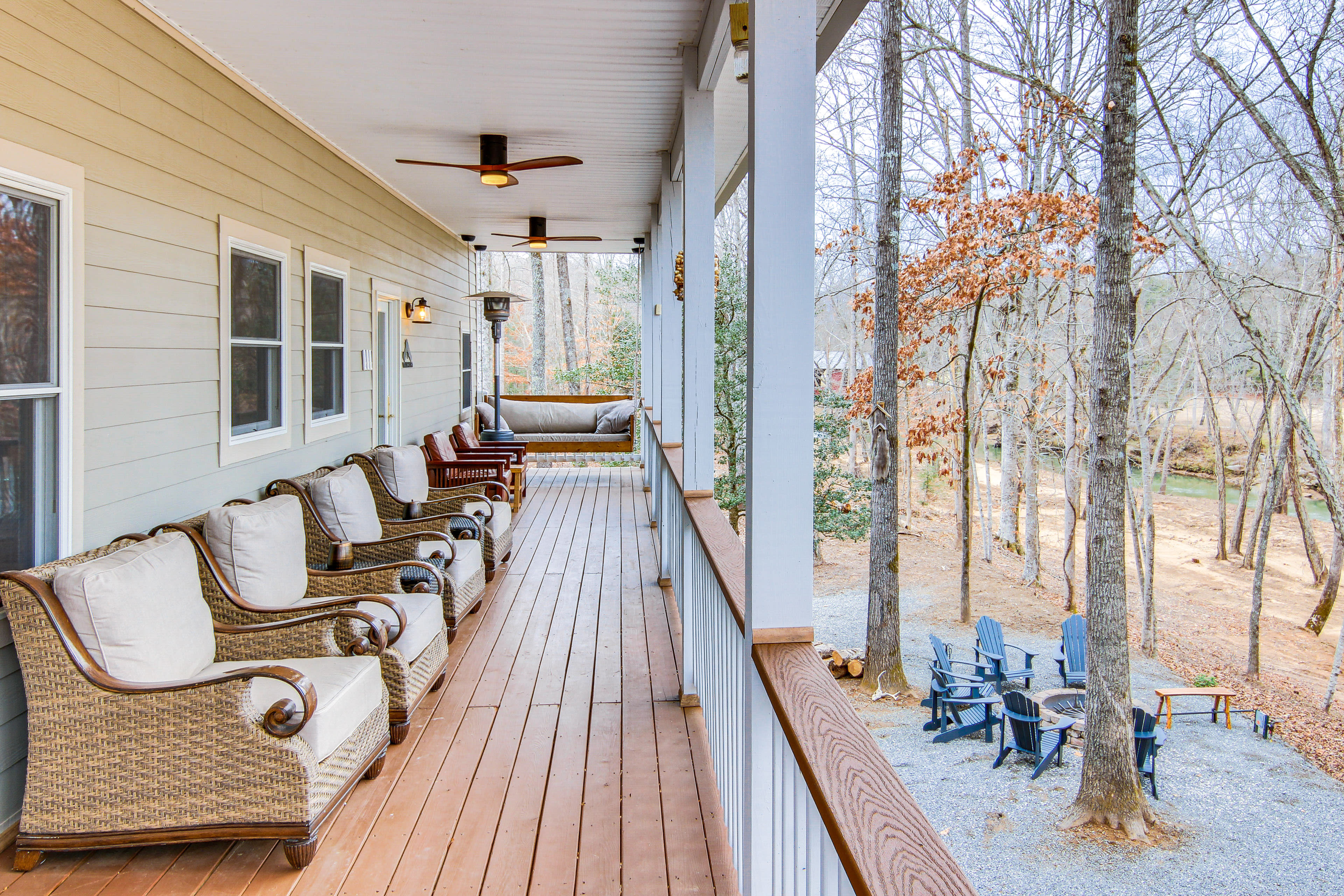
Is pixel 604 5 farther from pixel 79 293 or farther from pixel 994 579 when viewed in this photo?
pixel 994 579

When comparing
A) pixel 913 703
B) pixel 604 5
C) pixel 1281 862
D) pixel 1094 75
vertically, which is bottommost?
pixel 1281 862

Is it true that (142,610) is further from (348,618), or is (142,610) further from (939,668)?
(939,668)

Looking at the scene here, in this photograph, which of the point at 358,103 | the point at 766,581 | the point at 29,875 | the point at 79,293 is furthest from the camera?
the point at 358,103

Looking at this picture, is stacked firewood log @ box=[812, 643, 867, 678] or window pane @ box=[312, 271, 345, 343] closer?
window pane @ box=[312, 271, 345, 343]

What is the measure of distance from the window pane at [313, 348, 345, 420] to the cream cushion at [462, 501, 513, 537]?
1072 mm

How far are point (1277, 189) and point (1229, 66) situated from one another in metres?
1.74

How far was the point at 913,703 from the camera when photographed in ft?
33.2

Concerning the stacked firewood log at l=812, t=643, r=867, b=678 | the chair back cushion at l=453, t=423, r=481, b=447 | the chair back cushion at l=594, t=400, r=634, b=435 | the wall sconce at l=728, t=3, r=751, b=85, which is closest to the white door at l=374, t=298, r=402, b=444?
the chair back cushion at l=453, t=423, r=481, b=447

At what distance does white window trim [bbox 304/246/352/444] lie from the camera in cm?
502

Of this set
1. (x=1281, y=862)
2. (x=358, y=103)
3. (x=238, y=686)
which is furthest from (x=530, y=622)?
(x=1281, y=862)

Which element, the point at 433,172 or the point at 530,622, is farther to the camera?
the point at 433,172

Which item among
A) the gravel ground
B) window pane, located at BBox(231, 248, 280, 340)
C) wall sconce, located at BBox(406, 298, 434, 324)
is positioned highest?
wall sconce, located at BBox(406, 298, 434, 324)

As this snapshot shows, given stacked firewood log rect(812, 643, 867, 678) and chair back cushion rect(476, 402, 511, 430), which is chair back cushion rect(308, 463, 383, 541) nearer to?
chair back cushion rect(476, 402, 511, 430)

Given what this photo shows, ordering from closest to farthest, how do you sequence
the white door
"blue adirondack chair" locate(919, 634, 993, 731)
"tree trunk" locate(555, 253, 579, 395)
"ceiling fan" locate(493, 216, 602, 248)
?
the white door
"ceiling fan" locate(493, 216, 602, 248)
"blue adirondack chair" locate(919, 634, 993, 731)
"tree trunk" locate(555, 253, 579, 395)
